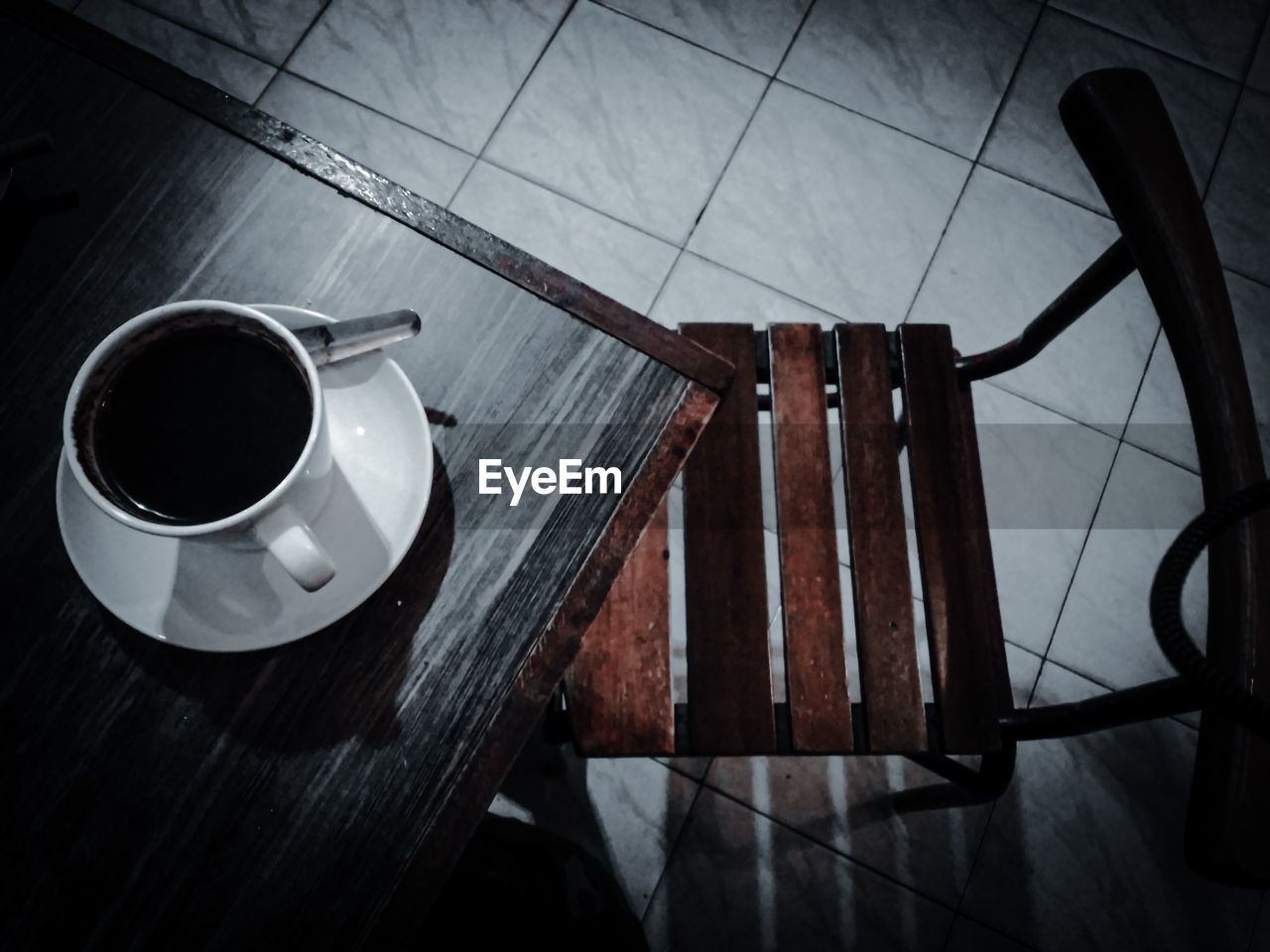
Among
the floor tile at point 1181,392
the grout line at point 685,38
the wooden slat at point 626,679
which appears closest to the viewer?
the wooden slat at point 626,679

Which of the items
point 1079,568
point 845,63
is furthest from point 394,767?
point 845,63

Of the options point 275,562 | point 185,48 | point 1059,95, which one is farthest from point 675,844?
point 185,48

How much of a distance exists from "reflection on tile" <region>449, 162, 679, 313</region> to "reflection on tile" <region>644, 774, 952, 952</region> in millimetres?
1133

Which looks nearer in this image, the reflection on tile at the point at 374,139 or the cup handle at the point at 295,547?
the cup handle at the point at 295,547

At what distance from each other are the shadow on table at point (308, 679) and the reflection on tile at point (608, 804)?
3.10 feet

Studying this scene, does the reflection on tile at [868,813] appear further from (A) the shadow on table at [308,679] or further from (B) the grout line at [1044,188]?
(B) the grout line at [1044,188]

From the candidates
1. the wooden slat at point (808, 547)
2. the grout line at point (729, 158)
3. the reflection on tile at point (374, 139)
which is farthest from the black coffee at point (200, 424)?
the reflection on tile at point (374, 139)

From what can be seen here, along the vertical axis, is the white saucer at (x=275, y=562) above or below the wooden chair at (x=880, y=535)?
below

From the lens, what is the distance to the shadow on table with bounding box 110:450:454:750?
606mm

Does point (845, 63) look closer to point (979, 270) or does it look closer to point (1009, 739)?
point (979, 270)

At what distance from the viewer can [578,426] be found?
2.24 feet

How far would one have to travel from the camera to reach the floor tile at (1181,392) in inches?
69.5

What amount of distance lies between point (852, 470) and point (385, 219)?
67 cm

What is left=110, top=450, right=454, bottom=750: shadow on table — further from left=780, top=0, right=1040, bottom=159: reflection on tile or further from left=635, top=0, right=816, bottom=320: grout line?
left=780, top=0, right=1040, bottom=159: reflection on tile
